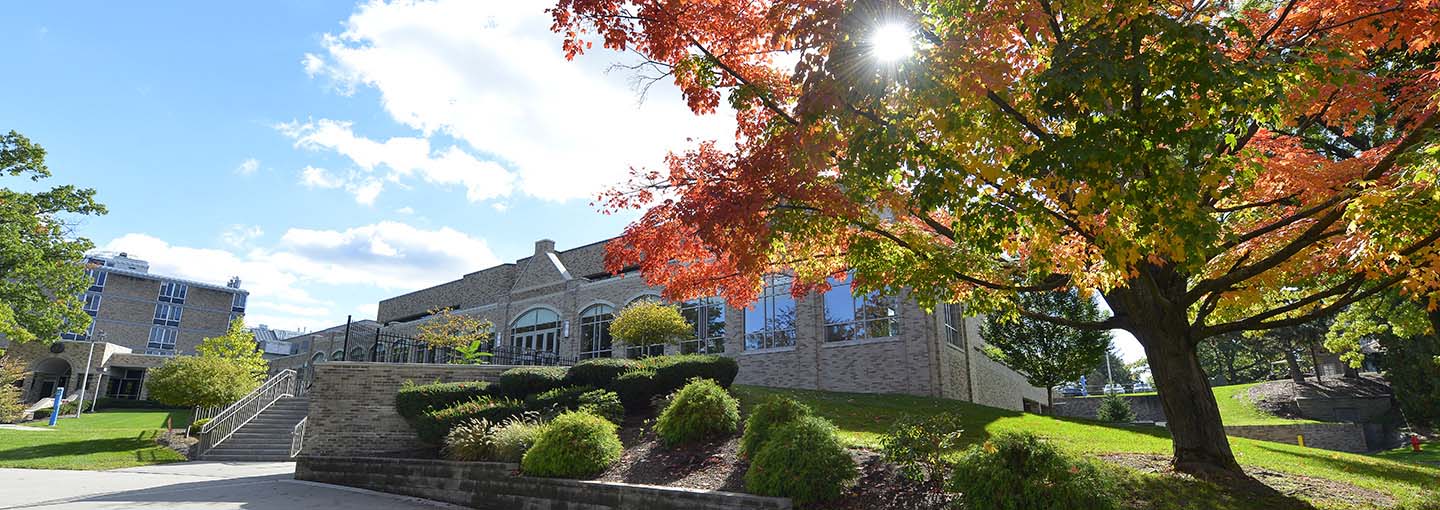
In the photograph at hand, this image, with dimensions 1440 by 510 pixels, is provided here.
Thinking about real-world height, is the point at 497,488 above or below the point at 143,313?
below

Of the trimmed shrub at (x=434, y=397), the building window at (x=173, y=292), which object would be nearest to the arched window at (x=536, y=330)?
the trimmed shrub at (x=434, y=397)

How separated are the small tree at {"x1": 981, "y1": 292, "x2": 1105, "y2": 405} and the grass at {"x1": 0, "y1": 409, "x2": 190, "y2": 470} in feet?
81.3

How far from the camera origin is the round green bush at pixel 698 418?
10406 millimetres

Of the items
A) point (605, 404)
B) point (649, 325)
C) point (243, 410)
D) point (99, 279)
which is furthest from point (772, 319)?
point (99, 279)

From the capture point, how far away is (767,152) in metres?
6.83

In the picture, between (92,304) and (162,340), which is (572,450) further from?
(162,340)

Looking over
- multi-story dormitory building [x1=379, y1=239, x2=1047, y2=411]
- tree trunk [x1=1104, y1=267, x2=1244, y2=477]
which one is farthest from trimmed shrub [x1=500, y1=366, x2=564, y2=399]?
tree trunk [x1=1104, y1=267, x2=1244, y2=477]

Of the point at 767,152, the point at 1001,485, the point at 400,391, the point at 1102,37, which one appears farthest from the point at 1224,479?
the point at 400,391

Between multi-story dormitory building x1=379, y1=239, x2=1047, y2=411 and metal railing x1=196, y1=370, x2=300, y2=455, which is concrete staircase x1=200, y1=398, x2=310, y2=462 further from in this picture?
Answer: multi-story dormitory building x1=379, y1=239, x2=1047, y2=411

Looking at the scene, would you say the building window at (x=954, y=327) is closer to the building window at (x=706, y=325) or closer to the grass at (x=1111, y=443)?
the grass at (x=1111, y=443)

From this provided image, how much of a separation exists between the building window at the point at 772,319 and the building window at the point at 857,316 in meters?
1.41

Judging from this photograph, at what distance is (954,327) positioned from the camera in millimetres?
22328

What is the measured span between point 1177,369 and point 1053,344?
47.6ft

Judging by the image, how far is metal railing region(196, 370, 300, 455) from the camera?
2039 cm
